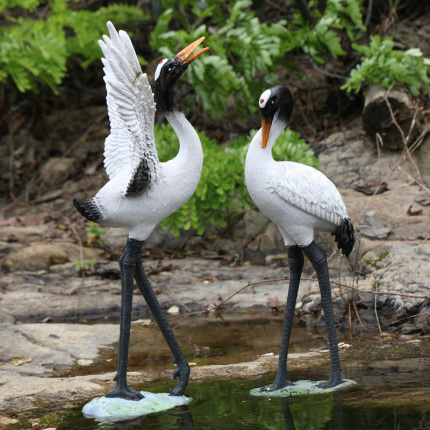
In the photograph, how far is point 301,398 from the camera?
11.5 ft

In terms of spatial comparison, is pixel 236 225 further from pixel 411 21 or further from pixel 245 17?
pixel 411 21

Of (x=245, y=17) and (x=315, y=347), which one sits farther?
(x=245, y=17)

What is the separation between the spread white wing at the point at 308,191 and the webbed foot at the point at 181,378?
1155 mm

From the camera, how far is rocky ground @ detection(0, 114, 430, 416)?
15.2 ft

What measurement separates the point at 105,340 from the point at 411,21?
6.76 meters

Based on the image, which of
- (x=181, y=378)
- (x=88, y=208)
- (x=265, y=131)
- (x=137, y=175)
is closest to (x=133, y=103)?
(x=137, y=175)

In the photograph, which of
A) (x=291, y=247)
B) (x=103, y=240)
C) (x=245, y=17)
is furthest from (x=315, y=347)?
(x=245, y=17)

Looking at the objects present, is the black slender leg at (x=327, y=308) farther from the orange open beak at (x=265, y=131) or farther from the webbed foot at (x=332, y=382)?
the orange open beak at (x=265, y=131)

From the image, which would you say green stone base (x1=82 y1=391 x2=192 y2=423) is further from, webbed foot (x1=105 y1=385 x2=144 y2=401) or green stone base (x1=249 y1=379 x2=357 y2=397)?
green stone base (x1=249 y1=379 x2=357 y2=397)

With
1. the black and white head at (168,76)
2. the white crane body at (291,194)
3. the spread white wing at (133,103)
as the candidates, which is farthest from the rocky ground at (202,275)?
the black and white head at (168,76)

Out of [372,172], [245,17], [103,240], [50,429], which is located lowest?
[50,429]

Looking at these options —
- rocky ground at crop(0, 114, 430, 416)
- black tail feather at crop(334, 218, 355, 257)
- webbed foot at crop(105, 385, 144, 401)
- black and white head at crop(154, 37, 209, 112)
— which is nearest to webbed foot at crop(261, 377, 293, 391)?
rocky ground at crop(0, 114, 430, 416)

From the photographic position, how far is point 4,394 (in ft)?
12.1

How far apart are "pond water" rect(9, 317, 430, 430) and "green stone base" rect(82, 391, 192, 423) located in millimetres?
56
